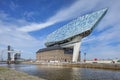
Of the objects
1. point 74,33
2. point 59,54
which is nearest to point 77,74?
point 74,33

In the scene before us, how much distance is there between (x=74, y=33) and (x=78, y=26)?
5.02 meters

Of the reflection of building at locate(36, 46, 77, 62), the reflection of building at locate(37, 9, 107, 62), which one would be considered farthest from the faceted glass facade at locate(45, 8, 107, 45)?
the reflection of building at locate(36, 46, 77, 62)

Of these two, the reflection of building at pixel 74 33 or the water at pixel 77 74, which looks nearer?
the water at pixel 77 74

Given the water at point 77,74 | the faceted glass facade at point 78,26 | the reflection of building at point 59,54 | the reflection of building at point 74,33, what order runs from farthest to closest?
the reflection of building at point 59,54 < the reflection of building at point 74,33 < the faceted glass facade at point 78,26 < the water at point 77,74

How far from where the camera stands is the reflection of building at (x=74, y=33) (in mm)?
110688

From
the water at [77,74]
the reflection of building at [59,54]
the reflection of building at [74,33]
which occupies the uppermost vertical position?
the reflection of building at [74,33]

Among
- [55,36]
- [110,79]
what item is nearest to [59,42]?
[55,36]

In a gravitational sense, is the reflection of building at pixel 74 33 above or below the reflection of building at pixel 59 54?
above

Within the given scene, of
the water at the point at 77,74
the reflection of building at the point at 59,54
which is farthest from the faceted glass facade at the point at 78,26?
the water at the point at 77,74

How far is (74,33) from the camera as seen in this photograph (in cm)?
12262

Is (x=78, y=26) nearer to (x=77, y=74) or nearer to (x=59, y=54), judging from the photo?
(x=59, y=54)

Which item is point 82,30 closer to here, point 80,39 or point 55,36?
point 80,39

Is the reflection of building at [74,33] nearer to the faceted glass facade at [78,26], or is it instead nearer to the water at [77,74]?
the faceted glass facade at [78,26]

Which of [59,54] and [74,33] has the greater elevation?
[74,33]
